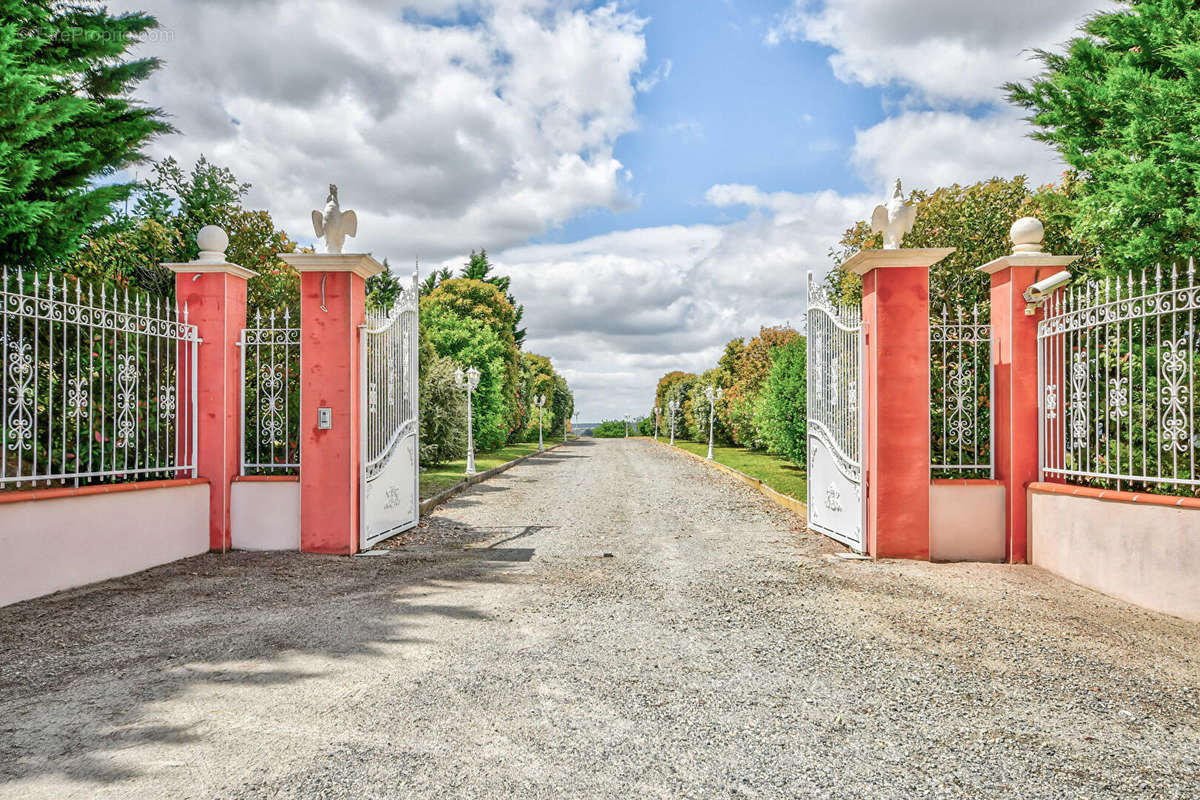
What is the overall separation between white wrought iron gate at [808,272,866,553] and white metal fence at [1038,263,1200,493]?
1.83 m

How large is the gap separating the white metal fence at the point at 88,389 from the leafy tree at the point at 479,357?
1751 cm

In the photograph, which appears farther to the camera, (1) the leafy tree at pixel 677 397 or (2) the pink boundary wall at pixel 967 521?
(1) the leafy tree at pixel 677 397

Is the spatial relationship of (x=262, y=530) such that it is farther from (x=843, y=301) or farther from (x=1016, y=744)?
(x=843, y=301)

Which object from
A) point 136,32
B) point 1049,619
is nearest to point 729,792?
point 1049,619

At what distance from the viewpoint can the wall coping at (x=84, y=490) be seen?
5.49 meters

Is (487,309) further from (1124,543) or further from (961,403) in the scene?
(1124,543)

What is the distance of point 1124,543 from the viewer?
5.64 meters

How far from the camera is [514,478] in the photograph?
17672 millimetres

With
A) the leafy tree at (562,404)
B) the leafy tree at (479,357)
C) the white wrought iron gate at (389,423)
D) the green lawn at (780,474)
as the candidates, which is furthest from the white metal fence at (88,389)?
the leafy tree at (562,404)

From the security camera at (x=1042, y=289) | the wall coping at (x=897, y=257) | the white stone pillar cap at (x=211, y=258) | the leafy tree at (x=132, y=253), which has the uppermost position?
the leafy tree at (x=132, y=253)

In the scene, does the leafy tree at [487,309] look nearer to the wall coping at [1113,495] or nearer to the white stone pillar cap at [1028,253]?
the white stone pillar cap at [1028,253]

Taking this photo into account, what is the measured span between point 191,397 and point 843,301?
1049 cm

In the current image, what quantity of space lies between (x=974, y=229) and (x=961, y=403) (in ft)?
15.2

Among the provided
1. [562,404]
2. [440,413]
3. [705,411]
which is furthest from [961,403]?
[562,404]
